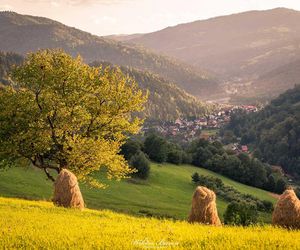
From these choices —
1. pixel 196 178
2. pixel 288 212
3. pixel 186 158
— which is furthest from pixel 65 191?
pixel 186 158

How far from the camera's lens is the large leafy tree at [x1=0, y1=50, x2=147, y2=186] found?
40.3 meters

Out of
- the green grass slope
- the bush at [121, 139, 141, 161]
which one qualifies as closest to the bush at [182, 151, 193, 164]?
the green grass slope

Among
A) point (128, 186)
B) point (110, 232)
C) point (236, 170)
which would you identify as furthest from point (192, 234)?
point (236, 170)

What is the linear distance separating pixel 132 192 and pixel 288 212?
57078 mm

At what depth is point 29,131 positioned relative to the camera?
40344mm

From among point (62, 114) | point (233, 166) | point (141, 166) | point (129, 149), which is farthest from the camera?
point (233, 166)

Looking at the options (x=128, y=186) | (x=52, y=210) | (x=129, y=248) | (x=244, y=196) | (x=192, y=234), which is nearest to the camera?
(x=129, y=248)

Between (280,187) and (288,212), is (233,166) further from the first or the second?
(288,212)

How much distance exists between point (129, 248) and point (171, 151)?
100480 mm

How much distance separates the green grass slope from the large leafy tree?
47.6 ft

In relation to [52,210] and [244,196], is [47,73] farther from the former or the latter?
[244,196]

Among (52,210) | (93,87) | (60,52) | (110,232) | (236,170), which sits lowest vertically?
(236,170)

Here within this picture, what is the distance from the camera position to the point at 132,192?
78.6m

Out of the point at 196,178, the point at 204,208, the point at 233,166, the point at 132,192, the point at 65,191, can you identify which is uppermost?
the point at 204,208
